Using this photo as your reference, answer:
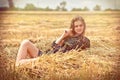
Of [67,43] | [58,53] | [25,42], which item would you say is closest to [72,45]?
[67,43]

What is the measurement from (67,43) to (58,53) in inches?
5.2

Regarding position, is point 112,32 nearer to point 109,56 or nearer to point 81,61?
point 109,56

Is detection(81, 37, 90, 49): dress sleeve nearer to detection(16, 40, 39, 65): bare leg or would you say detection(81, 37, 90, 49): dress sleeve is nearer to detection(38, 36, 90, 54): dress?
detection(38, 36, 90, 54): dress

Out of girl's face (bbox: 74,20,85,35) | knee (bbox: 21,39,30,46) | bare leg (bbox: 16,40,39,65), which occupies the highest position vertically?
girl's face (bbox: 74,20,85,35)

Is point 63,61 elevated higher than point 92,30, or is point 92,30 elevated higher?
point 92,30

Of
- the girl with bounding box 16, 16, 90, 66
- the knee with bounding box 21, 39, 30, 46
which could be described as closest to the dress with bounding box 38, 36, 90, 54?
the girl with bounding box 16, 16, 90, 66

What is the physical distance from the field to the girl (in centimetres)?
4

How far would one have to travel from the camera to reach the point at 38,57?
2.94 metres

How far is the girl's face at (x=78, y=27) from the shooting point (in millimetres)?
2982

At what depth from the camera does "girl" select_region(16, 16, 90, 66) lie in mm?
2936

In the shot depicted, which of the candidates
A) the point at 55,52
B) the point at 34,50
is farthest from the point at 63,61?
the point at 34,50

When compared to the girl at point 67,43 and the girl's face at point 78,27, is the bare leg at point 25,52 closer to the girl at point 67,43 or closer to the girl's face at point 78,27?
the girl at point 67,43

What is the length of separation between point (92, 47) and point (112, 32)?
0.26 metres

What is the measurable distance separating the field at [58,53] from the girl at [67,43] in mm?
→ 41
